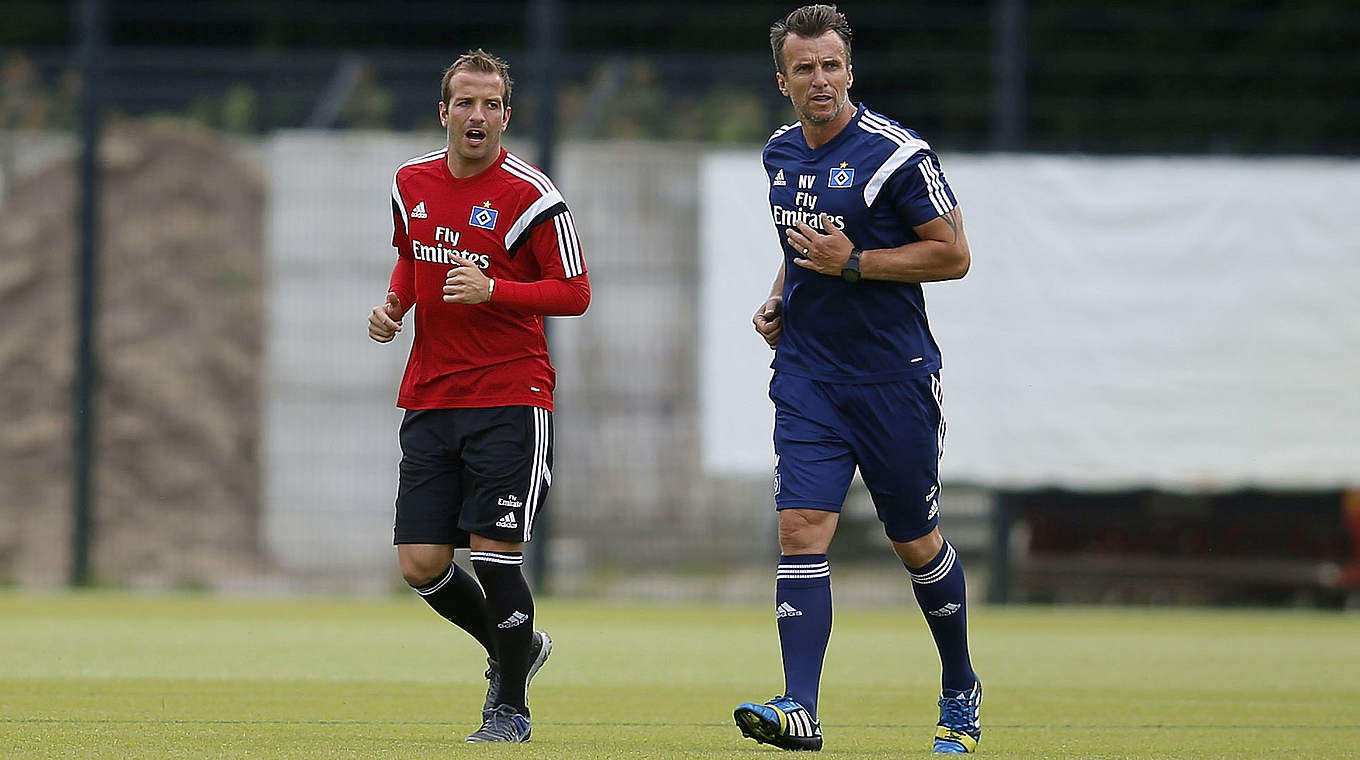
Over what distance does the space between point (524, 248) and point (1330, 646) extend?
21.6ft

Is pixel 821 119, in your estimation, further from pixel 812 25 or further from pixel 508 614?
pixel 508 614

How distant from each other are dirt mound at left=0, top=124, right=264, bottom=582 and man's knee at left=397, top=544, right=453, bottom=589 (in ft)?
27.3

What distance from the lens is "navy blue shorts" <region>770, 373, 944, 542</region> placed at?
6180mm

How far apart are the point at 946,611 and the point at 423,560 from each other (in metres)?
1.64

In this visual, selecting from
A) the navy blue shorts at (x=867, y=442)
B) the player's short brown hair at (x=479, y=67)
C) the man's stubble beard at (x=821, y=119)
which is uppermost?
the player's short brown hair at (x=479, y=67)

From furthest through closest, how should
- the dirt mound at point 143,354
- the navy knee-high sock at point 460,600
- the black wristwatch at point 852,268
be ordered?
the dirt mound at point 143,354, the navy knee-high sock at point 460,600, the black wristwatch at point 852,268

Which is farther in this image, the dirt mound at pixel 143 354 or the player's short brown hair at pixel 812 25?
the dirt mound at pixel 143 354

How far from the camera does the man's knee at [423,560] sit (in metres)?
6.54

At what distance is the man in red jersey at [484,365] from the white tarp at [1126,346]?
25.4ft

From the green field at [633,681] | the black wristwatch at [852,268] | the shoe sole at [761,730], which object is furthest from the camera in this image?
the green field at [633,681]

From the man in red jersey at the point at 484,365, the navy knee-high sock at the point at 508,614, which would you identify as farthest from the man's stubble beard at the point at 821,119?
the navy knee-high sock at the point at 508,614

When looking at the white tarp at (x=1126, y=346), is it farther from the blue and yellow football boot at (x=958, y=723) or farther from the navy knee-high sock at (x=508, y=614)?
the blue and yellow football boot at (x=958, y=723)

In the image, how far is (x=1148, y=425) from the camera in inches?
566

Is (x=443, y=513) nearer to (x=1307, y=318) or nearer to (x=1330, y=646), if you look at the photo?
(x=1330, y=646)
